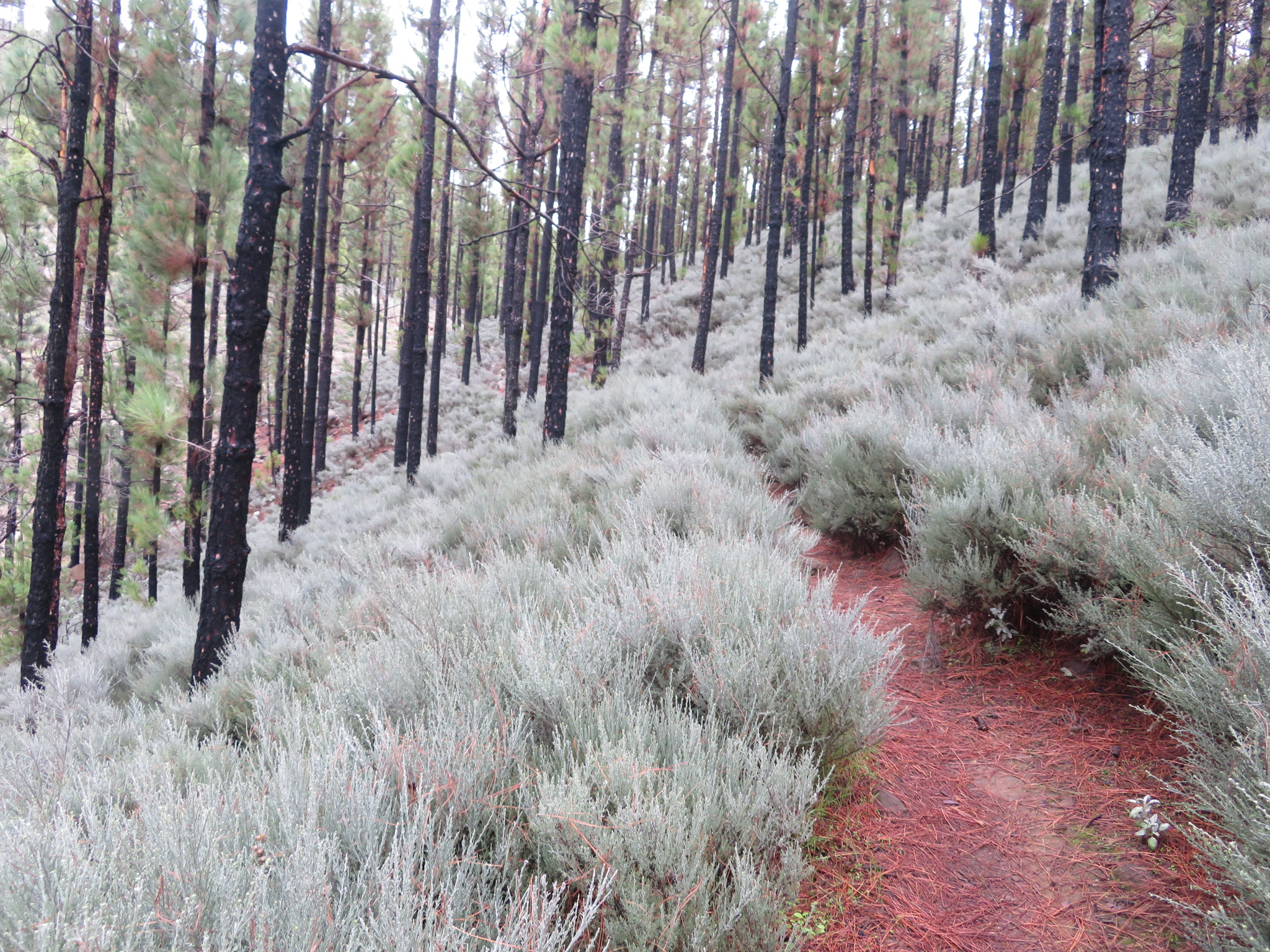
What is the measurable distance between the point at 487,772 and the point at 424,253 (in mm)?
12260

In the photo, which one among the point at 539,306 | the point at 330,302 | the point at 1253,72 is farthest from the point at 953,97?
the point at 330,302

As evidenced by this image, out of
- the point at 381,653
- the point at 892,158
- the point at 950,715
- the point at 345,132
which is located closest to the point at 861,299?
the point at 892,158

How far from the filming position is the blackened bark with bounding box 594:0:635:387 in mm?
8320

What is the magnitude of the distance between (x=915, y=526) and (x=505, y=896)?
3034mm

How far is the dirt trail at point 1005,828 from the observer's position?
1783 mm

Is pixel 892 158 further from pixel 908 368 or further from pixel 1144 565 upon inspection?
pixel 1144 565

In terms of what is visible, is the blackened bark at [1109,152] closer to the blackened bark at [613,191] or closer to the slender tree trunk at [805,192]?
the slender tree trunk at [805,192]

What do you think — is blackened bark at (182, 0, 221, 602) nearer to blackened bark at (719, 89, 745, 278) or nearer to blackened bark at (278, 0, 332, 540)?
blackened bark at (278, 0, 332, 540)

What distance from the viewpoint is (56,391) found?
634 cm

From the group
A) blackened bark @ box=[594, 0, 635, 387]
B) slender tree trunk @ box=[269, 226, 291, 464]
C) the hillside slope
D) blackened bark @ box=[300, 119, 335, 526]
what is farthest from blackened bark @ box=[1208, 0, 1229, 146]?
slender tree trunk @ box=[269, 226, 291, 464]

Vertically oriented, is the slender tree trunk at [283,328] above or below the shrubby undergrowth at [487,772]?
above

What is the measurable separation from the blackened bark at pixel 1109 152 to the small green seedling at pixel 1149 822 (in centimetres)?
748

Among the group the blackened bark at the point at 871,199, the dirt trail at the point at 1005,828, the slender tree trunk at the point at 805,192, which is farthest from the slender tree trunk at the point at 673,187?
the dirt trail at the point at 1005,828

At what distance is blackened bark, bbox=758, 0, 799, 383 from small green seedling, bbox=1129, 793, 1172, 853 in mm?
8377
